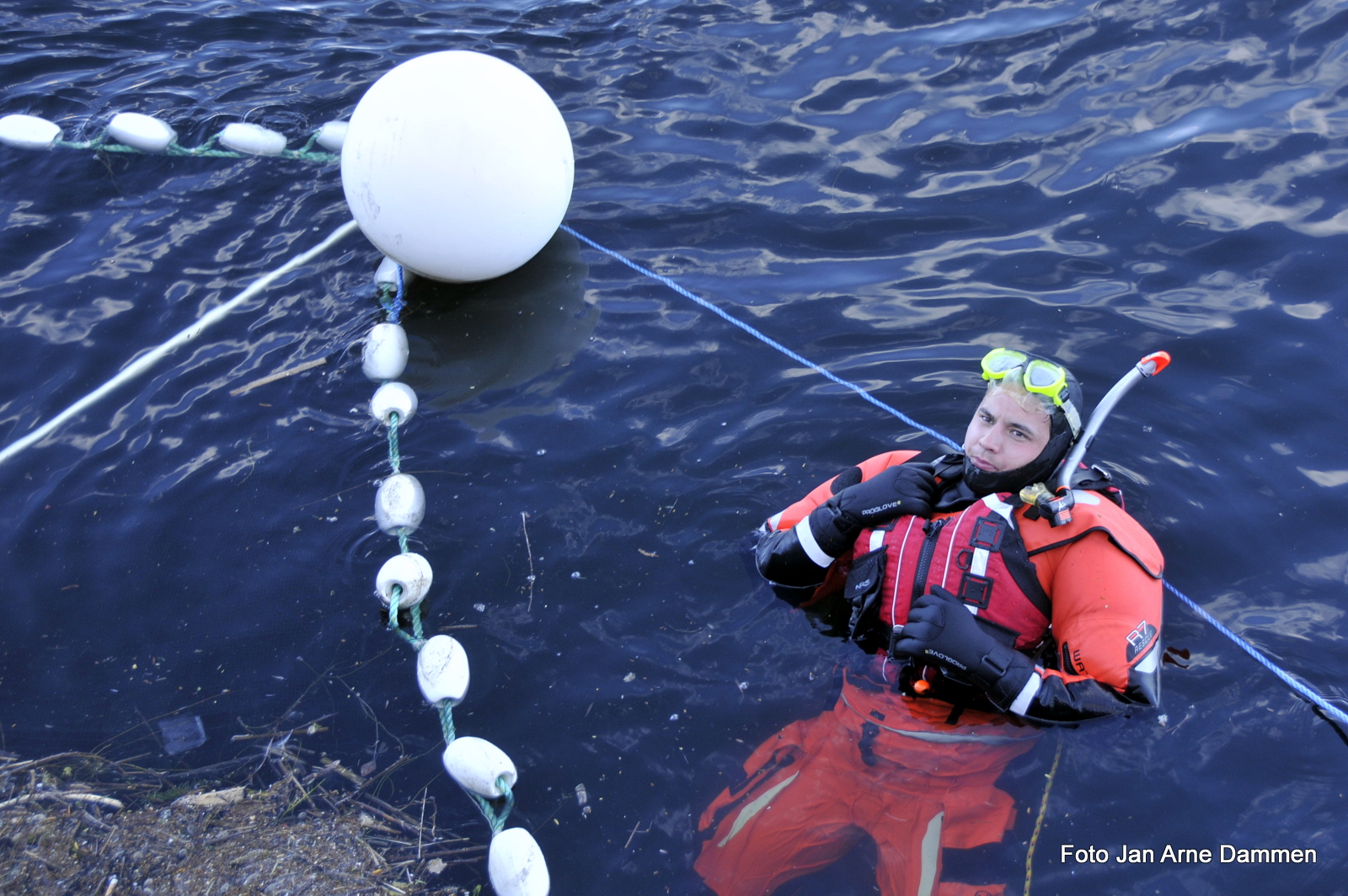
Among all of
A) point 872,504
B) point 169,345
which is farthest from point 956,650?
point 169,345

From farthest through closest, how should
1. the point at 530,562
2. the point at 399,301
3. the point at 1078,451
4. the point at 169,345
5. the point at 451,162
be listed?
the point at 399,301 < the point at 169,345 < the point at 451,162 < the point at 530,562 < the point at 1078,451

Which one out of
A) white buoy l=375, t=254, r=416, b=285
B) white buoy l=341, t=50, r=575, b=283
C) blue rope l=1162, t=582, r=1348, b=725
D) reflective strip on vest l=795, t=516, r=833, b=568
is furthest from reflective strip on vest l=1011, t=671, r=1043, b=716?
white buoy l=375, t=254, r=416, b=285

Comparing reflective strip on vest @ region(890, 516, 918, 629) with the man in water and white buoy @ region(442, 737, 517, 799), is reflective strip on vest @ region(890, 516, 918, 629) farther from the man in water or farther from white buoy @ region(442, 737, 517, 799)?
white buoy @ region(442, 737, 517, 799)

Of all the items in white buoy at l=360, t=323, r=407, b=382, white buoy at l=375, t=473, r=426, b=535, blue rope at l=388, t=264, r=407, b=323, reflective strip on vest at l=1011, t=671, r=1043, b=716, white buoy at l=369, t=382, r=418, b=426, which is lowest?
white buoy at l=375, t=473, r=426, b=535

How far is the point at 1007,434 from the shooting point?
130 inches

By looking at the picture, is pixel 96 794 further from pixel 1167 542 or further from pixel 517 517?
pixel 1167 542

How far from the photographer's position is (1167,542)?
13.3ft

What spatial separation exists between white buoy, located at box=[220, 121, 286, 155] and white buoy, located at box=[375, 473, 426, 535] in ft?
10.7

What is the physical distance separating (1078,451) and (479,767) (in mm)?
2235

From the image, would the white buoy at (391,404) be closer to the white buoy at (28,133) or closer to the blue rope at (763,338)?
the blue rope at (763,338)

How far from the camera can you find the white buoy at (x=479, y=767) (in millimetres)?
3150

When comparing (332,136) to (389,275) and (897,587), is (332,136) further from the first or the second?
(897,587)

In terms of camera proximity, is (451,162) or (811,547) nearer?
(811,547)

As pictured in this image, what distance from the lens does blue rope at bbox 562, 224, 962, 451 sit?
454cm
